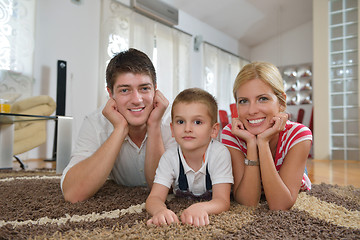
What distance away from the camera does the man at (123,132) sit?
1181 millimetres

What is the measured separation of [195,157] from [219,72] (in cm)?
557

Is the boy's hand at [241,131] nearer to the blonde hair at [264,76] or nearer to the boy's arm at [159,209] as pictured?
the blonde hair at [264,76]

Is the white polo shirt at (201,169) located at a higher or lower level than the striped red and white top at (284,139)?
lower

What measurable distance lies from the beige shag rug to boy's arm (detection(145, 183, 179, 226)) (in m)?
0.03

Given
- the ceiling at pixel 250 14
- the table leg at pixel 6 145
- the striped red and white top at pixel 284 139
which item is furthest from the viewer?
the ceiling at pixel 250 14

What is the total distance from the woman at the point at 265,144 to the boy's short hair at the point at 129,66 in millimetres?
405

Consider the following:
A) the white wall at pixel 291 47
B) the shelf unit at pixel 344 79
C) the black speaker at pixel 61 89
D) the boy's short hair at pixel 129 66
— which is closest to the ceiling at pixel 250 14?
the white wall at pixel 291 47

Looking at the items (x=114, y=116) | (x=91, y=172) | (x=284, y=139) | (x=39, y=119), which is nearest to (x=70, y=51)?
(x=39, y=119)

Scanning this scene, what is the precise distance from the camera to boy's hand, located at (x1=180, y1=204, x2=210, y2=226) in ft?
2.77

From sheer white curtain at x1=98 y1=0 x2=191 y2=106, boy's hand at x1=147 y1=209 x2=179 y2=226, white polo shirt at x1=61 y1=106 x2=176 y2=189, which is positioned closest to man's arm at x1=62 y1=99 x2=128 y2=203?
white polo shirt at x1=61 y1=106 x2=176 y2=189

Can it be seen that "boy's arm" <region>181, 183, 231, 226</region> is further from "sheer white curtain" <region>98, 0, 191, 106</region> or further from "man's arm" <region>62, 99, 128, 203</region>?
"sheer white curtain" <region>98, 0, 191, 106</region>

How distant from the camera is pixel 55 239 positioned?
71 centimetres

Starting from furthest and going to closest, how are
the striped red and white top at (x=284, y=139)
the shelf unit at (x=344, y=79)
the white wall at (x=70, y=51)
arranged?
the shelf unit at (x=344, y=79) < the white wall at (x=70, y=51) < the striped red and white top at (x=284, y=139)

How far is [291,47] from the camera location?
680 cm
